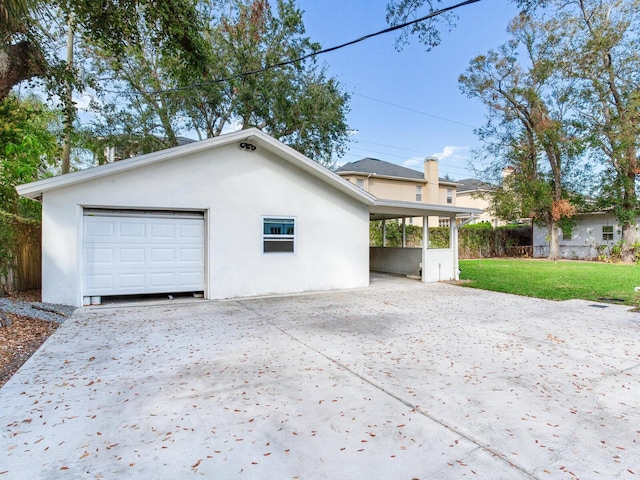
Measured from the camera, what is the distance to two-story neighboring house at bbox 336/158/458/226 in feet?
81.4

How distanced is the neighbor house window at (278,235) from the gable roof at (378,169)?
1531cm

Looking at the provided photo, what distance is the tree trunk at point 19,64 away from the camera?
16.8ft

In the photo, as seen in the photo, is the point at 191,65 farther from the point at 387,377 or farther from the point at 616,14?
the point at 616,14

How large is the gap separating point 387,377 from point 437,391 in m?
0.55

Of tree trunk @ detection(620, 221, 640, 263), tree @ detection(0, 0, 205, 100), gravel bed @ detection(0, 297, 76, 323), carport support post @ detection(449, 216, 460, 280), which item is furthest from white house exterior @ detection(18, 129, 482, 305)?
tree trunk @ detection(620, 221, 640, 263)

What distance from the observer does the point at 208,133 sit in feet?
55.6

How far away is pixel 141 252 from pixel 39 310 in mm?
2171

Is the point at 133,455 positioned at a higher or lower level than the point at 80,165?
lower

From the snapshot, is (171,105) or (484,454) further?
(171,105)

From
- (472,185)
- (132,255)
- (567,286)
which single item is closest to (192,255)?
(132,255)

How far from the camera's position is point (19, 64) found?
528 centimetres

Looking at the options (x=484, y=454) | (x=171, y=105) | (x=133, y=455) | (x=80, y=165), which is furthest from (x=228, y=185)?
(x=80, y=165)

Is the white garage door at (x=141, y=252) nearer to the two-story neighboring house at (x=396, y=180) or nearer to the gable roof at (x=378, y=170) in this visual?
the gable roof at (x=378, y=170)

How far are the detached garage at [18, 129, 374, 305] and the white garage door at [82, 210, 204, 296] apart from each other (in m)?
0.02
